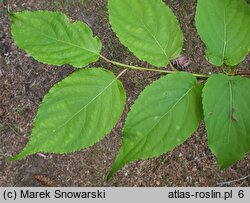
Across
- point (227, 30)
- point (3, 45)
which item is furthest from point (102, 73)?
point (3, 45)

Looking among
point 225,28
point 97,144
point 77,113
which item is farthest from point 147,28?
point 97,144

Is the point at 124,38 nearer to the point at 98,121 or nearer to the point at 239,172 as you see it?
the point at 98,121

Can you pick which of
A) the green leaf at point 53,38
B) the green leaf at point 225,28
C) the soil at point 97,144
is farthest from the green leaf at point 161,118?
the soil at point 97,144

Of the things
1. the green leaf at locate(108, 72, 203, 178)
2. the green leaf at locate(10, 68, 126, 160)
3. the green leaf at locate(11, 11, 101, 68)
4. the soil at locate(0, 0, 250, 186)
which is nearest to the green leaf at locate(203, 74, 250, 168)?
the green leaf at locate(108, 72, 203, 178)

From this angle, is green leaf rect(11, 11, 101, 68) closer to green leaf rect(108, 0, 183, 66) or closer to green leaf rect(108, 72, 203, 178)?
green leaf rect(108, 0, 183, 66)

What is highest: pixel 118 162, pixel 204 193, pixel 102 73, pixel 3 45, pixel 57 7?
pixel 102 73

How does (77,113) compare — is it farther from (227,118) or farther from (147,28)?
(227,118)
